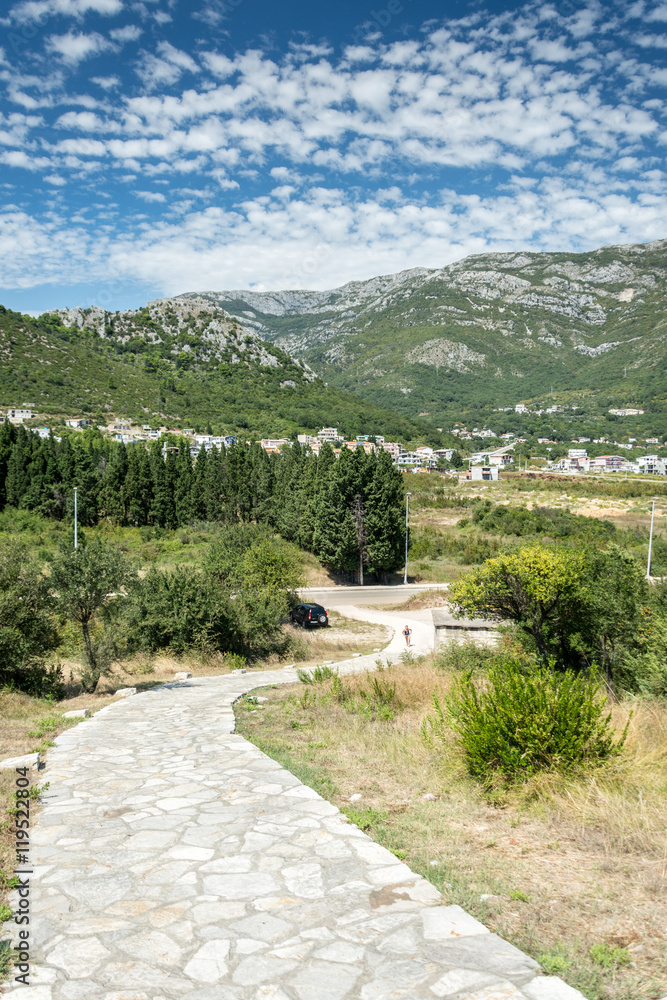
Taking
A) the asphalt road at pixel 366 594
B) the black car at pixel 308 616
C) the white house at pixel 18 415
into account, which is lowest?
the asphalt road at pixel 366 594

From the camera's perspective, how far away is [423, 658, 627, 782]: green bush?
16.0ft

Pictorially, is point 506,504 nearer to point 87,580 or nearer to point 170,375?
point 87,580

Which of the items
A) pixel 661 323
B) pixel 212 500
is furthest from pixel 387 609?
pixel 661 323

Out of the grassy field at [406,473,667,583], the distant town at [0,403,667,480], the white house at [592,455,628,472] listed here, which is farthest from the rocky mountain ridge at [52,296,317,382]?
the grassy field at [406,473,667,583]

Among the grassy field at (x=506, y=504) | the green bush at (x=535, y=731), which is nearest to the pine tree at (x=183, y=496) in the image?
the grassy field at (x=506, y=504)

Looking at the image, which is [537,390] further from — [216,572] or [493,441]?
[216,572]

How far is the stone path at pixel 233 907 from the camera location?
8.63ft

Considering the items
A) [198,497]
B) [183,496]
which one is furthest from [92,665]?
[183,496]

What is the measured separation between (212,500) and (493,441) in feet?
413

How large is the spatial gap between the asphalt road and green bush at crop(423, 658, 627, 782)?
26510mm

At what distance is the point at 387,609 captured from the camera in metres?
31.0

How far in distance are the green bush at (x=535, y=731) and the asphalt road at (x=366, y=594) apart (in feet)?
87.0

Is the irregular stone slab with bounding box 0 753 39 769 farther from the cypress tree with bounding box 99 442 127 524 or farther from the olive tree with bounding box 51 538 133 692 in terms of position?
the cypress tree with bounding box 99 442 127 524

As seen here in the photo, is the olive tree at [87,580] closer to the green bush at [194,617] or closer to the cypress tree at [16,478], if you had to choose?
the green bush at [194,617]
